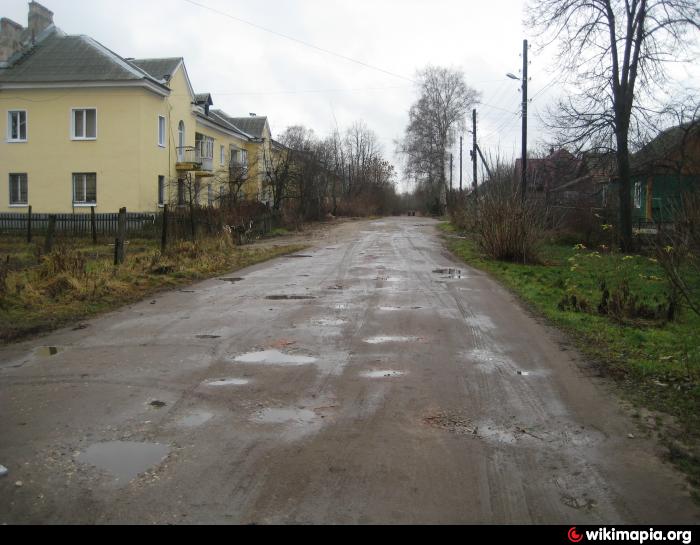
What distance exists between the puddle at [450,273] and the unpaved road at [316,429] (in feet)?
20.9

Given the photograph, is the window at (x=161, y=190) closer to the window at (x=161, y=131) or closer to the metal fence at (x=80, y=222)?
the window at (x=161, y=131)

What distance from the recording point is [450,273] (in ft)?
55.7

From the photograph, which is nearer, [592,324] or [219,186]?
[592,324]

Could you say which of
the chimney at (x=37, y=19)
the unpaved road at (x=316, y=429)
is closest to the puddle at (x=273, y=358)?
the unpaved road at (x=316, y=429)

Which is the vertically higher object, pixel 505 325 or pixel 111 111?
pixel 111 111

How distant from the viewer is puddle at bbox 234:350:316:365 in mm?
7258

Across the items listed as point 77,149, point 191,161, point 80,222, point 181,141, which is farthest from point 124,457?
point 181,141

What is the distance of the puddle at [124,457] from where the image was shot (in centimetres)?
423

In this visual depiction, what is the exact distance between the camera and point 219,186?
44094 mm

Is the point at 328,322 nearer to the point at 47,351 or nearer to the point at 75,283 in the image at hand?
the point at 47,351
